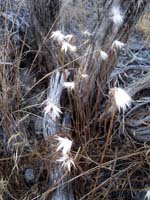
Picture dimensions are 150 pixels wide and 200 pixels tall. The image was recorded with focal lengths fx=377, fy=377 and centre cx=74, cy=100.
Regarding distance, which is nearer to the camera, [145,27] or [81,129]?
[81,129]

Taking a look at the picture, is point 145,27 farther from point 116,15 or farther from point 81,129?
point 81,129

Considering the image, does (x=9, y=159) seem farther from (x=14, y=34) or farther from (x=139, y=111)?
(x=14, y=34)

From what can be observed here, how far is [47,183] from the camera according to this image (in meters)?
1.43

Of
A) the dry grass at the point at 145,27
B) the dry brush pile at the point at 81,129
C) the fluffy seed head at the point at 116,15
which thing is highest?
the fluffy seed head at the point at 116,15

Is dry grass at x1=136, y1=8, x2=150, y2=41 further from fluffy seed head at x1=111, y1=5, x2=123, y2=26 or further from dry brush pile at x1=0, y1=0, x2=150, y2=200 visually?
fluffy seed head at x1=111, y1=5, x2=123, y2=26

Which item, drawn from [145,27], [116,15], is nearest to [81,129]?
[116,15]

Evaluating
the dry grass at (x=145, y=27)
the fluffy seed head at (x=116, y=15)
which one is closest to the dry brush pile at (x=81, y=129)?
the fluffy seed head at (x=116, y=15)

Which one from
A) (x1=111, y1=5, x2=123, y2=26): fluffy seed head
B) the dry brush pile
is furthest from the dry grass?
(x1=111, y1=5, x2=123, y2=26): fluffy seed head

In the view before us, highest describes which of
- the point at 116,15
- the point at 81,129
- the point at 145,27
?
the point at 116,15

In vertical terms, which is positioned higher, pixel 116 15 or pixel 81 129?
pixel 116 15

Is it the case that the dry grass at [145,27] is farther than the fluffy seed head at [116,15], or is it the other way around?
the dry grass at [145,27]

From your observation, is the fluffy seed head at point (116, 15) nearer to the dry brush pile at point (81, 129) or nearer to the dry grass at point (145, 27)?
the dry brush pile at point (81, 129)

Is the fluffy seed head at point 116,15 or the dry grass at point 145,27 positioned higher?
the fluffy seed head at point 116,15

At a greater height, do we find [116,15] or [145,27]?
[116,15]
